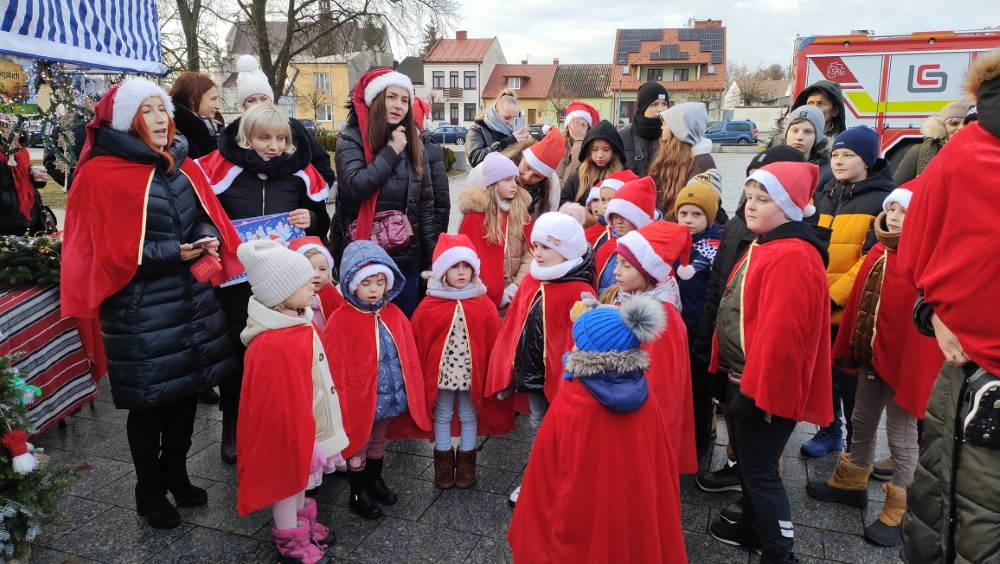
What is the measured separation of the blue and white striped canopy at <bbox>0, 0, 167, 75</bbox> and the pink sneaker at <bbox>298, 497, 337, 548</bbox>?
4.12 m

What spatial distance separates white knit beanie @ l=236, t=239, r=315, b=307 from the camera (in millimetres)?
2811

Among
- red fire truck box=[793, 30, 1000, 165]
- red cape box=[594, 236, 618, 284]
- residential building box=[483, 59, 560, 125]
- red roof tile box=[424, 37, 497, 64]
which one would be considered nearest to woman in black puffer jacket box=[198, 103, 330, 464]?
red cape box=[594, 236, 618, 284]

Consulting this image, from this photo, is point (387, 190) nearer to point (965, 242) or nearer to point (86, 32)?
point (965, 242)

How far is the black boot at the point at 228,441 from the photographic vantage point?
399 centimetres

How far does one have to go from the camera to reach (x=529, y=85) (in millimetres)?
62156

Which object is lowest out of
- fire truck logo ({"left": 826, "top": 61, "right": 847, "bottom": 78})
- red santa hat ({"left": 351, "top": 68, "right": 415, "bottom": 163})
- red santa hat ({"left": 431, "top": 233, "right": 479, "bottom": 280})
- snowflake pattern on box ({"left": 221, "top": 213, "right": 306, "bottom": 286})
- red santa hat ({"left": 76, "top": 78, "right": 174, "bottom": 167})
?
red santa hat ({"left": 431, "top": 233, "right": 479, "bottom": 280})

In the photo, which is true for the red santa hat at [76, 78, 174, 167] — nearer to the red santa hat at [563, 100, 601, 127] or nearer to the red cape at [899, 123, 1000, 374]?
the red cape at [899, 123, 1000, 374]

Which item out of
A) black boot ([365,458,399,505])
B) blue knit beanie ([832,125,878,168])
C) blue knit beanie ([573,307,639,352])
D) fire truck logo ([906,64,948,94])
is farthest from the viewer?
fire truck logo ([906,64,948,94])

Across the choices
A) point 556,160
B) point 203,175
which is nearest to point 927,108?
point 556,160

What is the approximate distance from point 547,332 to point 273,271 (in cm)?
148

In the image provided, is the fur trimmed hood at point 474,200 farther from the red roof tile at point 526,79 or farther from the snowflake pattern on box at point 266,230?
the red roof tile at point 526,79

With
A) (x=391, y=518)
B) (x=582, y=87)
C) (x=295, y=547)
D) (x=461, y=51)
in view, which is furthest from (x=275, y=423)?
(x=461, y=51)

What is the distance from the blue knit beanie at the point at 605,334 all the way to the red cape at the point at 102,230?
2203 millimetres

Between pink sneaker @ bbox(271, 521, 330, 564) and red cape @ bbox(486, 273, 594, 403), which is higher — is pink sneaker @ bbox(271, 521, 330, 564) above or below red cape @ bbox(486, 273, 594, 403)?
below
